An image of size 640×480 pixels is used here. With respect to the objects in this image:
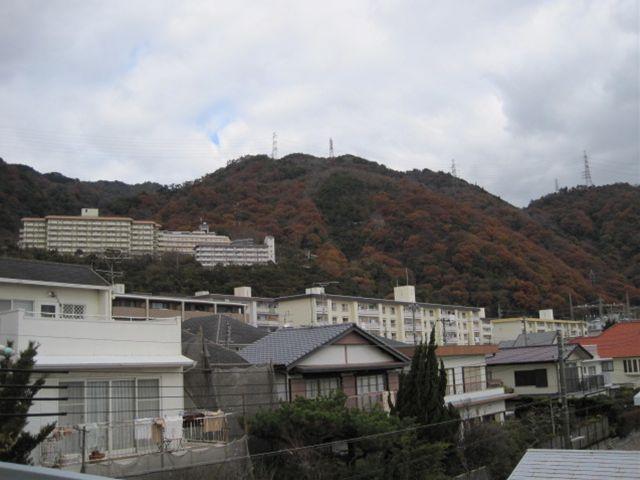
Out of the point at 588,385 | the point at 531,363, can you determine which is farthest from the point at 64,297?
the point at 588,385

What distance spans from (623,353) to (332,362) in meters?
38.6

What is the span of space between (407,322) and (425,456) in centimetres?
7141

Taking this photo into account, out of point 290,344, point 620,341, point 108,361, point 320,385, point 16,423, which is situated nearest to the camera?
point 16,423

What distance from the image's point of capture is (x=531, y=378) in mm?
43875

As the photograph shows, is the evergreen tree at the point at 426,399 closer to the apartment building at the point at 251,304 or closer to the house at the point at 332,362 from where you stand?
the house at the point at 332,362

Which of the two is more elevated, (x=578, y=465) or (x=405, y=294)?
(x=405, y=294)

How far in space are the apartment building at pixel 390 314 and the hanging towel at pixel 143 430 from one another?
6033 centimetres

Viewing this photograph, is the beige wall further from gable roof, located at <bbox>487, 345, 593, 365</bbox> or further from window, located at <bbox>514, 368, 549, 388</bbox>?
gable roof, located at <bbox>487, 345, 593, 365</bbox>

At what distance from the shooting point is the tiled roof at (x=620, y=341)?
54.8m

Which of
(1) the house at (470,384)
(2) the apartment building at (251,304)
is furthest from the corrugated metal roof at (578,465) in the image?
(2) the apartment building at (251,304)

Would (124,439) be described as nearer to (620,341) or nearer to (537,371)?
(537,371)

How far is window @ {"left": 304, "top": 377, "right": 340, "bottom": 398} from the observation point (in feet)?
79.3


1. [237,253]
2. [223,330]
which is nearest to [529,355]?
[223,330]

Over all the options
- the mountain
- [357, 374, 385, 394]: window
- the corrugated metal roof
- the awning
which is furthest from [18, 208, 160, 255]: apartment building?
the corrugated metal roof
